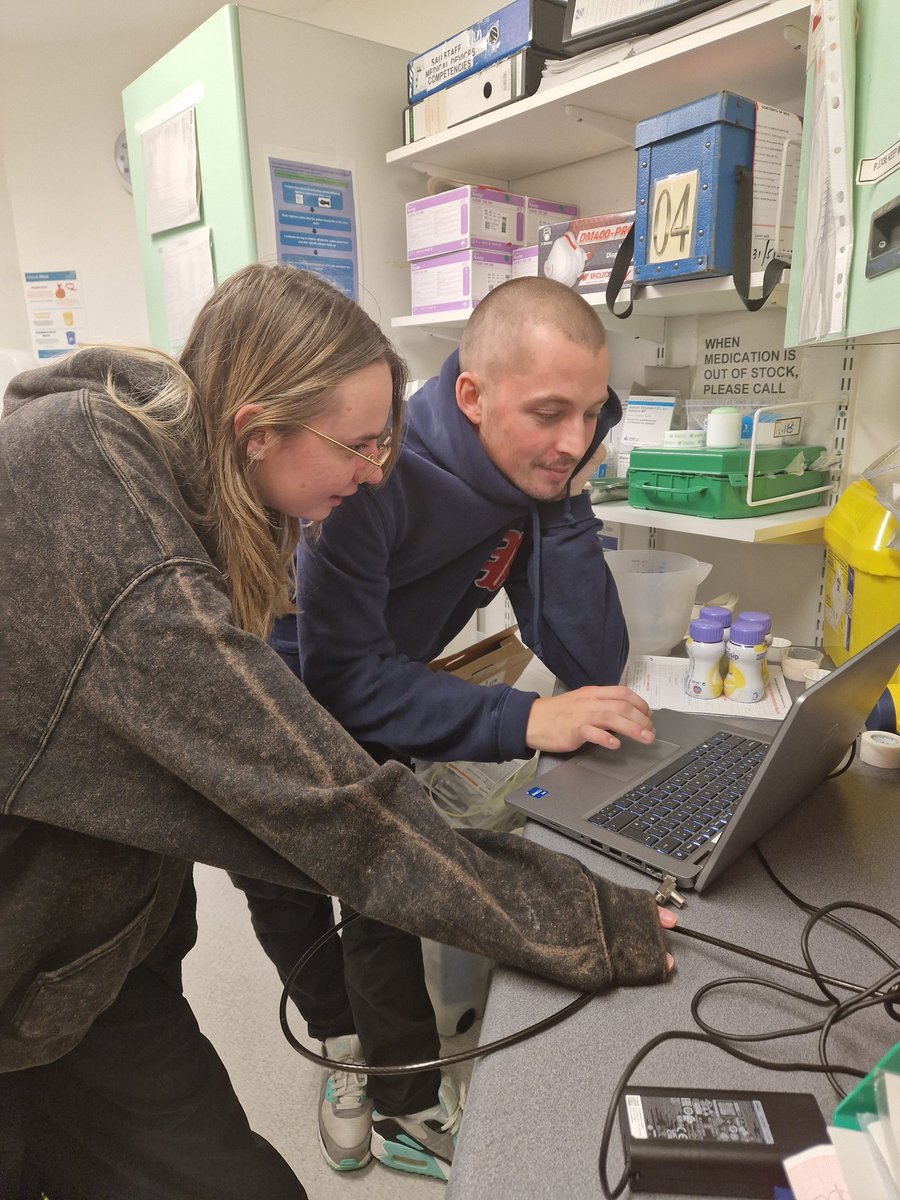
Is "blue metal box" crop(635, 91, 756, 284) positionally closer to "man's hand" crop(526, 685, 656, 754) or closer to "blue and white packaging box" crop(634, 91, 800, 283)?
"blue and white packaging box" crop(634, 91, 800, 283)

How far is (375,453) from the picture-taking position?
877mm

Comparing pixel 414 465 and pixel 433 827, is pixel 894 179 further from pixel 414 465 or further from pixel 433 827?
pixel 433 827

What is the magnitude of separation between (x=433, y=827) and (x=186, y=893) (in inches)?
24.5

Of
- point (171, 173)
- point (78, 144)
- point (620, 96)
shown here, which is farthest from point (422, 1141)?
point (78, 144)

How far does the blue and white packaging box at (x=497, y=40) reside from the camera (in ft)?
5.03

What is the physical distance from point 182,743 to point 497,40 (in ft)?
5.45

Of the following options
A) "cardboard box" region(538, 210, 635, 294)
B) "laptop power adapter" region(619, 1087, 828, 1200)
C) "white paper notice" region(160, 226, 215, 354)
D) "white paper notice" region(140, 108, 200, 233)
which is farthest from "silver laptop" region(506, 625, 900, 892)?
"white paper notice" region(140, 108, 200, 233)

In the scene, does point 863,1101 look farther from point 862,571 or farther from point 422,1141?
point 422,1141

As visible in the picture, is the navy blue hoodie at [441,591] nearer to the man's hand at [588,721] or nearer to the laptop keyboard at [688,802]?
the man's hand at [588,721]

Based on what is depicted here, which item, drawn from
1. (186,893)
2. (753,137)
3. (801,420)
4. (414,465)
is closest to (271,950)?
(186,893)

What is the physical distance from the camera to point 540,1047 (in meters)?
0.54

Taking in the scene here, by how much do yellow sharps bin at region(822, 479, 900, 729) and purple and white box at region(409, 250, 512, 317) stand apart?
3.00ft

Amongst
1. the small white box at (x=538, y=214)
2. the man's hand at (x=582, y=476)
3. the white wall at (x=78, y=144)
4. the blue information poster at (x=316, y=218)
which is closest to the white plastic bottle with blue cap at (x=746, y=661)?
the man's hand at (x=582, y=476)

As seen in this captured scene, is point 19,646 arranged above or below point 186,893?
above
